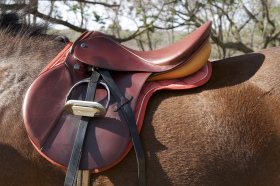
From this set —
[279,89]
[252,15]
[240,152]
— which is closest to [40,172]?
[240,152]

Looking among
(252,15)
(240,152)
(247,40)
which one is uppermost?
(240,152)

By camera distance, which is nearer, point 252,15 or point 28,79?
point 28,79

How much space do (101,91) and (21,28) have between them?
92cm

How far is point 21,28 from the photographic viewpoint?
2.01m

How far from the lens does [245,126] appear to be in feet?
4.83

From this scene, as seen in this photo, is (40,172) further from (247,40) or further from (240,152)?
(247,40)

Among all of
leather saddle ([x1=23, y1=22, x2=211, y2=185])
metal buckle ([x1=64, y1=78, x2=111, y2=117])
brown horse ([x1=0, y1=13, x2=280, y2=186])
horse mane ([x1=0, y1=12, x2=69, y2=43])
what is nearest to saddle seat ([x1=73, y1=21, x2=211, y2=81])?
leather saddle ([x1=23, y1=22, x2=211, y2=185])

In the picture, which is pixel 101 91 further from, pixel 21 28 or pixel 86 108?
pixel 21 28

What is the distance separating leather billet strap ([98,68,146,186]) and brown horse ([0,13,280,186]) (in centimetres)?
4

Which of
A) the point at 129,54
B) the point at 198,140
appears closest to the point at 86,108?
the point at 129,54

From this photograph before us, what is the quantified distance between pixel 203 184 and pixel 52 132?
2.66ft

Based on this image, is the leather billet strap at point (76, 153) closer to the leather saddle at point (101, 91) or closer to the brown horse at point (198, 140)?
the leather saddle at point (101, 91)

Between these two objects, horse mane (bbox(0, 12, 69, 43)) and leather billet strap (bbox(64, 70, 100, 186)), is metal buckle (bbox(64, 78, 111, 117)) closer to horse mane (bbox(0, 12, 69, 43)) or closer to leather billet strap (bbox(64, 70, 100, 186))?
leather billet strap (bbox(64, 70, 100, 186))

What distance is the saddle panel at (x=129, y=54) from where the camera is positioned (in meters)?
1.58
